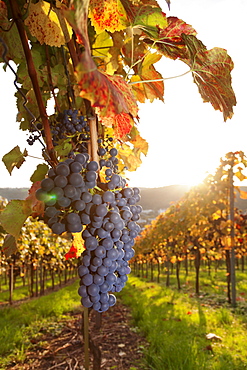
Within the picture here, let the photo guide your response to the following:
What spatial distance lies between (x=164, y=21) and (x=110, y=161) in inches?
21.6

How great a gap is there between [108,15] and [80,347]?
534 cm

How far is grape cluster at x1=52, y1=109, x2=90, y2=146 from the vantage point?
1.23 meters

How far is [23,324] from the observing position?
259 inches

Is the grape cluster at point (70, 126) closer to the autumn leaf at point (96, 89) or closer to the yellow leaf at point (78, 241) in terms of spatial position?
the yellow leaf at point (78, 241)

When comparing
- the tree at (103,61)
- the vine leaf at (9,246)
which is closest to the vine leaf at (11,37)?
the tree at (103,61)

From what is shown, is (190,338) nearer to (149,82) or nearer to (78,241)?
(78,241)

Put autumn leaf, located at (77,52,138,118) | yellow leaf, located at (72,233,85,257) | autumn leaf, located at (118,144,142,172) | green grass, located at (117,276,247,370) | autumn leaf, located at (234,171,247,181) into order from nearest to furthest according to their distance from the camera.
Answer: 1. autumn leaf, located at (77,52,138,118)
2. yellow leaf, located at (72,233,85,257)
3. autumn leaf, located at (118,144,142,172)
4. green grass, located at (117,276,247,370)
5. autumn leaf, located at (234,171,247,181)

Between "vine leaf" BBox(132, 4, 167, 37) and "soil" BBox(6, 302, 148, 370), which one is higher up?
"vine leaf" BBox(132, 4, 167, 37)

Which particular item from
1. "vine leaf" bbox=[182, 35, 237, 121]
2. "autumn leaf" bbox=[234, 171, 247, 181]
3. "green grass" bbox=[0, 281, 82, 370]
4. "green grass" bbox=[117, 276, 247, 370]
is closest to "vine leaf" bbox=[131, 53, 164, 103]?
"vine leaf" bbox=[182, 35, 237, 121]

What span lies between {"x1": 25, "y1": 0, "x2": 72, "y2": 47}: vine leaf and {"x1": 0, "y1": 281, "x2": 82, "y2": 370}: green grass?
498 cm

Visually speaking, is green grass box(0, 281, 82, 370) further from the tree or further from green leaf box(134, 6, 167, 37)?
green leaf box(134, 6, 167, 37)

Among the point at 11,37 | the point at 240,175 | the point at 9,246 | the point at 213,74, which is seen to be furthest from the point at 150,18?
the point at 240,175

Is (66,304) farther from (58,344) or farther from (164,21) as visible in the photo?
(164,21)

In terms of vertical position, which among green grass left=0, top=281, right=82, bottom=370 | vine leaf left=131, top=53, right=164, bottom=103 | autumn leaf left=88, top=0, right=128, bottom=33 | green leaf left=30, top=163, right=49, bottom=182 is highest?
autumn leaf left=88, top=0, right=128, bottom=33
